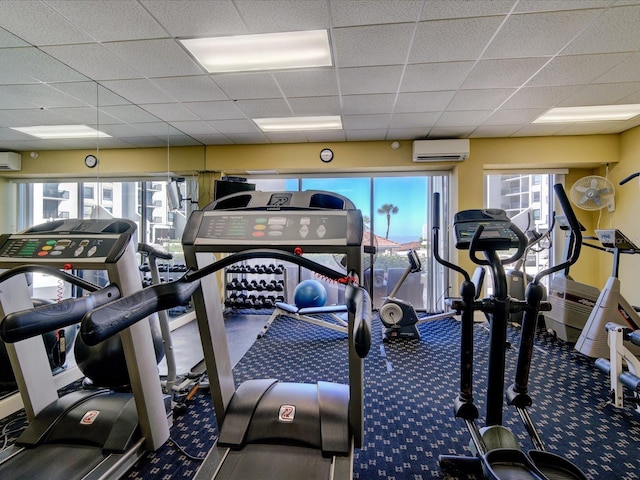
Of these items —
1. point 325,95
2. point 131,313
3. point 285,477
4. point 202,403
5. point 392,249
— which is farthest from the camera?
point 392,249

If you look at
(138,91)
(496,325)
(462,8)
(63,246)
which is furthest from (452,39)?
(138,91)

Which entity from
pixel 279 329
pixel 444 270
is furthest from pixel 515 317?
pixel 279 329

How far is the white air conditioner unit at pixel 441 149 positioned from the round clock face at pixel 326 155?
1.27 m

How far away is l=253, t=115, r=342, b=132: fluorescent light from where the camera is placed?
3.86 metres

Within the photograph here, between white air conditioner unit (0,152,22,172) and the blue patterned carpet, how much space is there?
2.29 m

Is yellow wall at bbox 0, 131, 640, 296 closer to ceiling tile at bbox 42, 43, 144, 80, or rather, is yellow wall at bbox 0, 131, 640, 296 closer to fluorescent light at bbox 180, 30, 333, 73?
ceiling tile at bbox 42, 43, 144, 80

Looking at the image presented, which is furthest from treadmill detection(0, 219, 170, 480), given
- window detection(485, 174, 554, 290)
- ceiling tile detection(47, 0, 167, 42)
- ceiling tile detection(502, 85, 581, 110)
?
window detection(485, 174, 554, 290)

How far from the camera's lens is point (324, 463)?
1315mm

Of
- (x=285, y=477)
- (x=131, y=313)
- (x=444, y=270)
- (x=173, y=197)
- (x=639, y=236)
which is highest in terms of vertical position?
(x=173, y=197)

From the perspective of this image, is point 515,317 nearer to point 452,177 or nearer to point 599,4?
point 452,177

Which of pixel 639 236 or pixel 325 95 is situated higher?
pixel 325 95

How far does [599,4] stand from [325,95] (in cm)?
212

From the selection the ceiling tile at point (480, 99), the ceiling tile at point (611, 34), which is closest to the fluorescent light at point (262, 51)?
the ceiling tile at point (480, 99)

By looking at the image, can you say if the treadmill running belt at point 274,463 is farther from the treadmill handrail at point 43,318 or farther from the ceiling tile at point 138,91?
the ceiling tile at point 138,91
